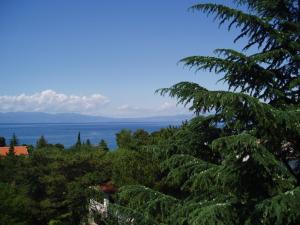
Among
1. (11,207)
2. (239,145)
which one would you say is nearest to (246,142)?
(239,145)

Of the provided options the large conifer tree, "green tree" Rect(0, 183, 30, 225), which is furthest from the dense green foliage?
"green tree" Rect(0, 183, 30, 225)

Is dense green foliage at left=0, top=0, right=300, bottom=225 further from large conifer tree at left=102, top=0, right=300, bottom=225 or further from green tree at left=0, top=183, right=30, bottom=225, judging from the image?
green tree at left=0, top=183, right=30, bottom=225

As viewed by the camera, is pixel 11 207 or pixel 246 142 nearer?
pixel 246 142

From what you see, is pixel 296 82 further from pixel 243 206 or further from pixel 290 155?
pixel 243 206

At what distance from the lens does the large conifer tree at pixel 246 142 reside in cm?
587

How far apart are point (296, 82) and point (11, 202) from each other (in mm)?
20993

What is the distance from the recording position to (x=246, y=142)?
5.53m

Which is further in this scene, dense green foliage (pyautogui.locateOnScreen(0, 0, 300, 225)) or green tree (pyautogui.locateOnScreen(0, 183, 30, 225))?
green tree (pyautogui.locateOnScreen(0, 183, 30, 225))

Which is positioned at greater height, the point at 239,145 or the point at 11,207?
the point at 239,145

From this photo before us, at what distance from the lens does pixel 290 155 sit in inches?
304

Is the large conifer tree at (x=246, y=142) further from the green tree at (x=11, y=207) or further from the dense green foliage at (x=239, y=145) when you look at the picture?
the green tree at (x=11, y=207)

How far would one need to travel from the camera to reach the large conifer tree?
5.87 meters

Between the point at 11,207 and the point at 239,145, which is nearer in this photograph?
the point at 239,145

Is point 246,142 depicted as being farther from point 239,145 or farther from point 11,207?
point 11,207
